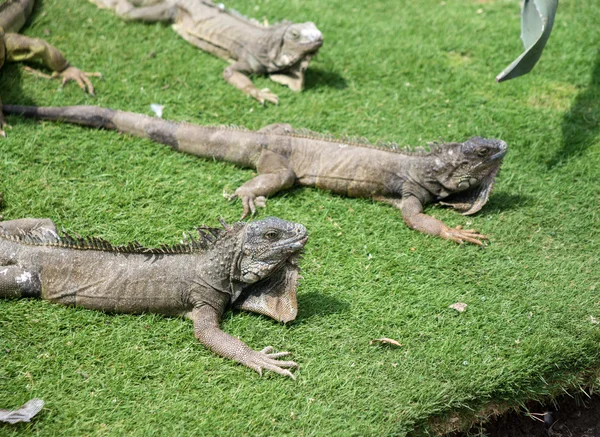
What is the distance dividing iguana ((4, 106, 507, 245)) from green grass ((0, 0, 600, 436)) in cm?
11

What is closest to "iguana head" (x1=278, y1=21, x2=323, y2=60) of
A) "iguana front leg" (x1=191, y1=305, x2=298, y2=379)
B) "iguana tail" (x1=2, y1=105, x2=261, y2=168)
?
"iguana tail" (x1=2, y1=105, x2=261, y2=168)

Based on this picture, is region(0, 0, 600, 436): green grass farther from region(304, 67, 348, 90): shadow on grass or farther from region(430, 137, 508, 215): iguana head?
region(430, 137, 508, 215): iguana head

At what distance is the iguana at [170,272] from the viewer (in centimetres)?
369

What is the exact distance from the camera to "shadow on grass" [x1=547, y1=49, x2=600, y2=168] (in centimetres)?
570

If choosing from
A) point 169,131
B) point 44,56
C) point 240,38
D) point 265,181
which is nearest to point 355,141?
point 265,181

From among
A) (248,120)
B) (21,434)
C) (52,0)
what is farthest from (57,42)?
(21,434)

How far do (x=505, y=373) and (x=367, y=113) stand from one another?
3026mm

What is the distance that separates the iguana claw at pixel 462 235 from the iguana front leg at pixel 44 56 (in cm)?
336

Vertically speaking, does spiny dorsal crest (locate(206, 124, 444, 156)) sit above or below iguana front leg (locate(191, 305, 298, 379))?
above

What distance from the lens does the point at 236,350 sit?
360 centimetres

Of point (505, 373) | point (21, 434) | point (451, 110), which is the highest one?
point (451, 110)

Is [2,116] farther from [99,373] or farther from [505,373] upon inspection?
[505,373]

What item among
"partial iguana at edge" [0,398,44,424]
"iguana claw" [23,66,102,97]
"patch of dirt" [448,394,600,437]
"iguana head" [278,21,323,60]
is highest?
"iguana head" [278,21,323,60]

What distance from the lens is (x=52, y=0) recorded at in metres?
7.12
